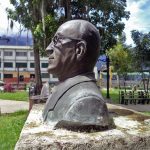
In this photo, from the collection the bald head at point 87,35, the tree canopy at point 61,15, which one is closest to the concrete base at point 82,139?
the bald head at point 87,35

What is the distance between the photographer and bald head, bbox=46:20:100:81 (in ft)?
15.0

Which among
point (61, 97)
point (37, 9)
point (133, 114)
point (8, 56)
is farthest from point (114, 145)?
point (8, 56)

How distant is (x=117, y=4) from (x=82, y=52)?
1725 cm

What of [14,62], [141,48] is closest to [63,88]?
[141,48]

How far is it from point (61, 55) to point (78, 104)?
66 cm

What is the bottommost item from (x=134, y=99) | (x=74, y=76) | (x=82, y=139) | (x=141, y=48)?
(x=134, y=99)

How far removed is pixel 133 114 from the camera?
5.59 m

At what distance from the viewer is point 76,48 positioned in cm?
458

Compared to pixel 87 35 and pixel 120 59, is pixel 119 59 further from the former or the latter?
pixel 87 35

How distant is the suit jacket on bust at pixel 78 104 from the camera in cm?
420

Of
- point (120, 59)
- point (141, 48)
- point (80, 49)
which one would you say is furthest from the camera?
point (120, 59)

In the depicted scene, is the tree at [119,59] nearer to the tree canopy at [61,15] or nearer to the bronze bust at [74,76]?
the tree canopy at [61,15]

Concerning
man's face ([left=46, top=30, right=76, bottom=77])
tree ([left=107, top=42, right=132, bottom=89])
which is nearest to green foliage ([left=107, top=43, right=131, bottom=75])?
tree ([left=107, top=42, right=132, bottom=89])

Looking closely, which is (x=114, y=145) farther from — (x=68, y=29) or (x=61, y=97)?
(x=68, y=29)
